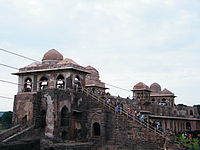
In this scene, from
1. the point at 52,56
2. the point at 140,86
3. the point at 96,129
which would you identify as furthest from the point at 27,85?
the point at 140,86

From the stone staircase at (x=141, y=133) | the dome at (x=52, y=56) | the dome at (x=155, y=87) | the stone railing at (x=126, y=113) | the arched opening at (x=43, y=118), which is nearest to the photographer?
the stone staircase at (x=141, y=133)

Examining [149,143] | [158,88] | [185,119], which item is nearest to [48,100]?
[149,143]

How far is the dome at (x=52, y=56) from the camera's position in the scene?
29.3m

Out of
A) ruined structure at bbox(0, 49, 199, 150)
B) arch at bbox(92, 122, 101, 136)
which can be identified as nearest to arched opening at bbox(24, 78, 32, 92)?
ruined structure at bbox(0, 49, 199, 150)

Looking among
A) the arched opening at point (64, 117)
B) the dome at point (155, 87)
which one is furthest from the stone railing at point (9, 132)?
the dome at point (155, 87)

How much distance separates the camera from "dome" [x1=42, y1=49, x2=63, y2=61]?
29.3 m

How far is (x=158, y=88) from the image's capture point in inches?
1954

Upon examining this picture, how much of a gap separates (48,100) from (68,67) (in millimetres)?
3704

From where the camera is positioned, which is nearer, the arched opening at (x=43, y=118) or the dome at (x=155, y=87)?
the arched opening at (x=43, y=118)

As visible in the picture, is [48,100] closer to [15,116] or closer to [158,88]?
[15,116]

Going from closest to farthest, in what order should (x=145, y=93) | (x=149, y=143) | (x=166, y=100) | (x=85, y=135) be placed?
1. (x=149, y=143)
2. (x=85, y=135)
3. (x=145, y=93)
4. (x=166, y=100)

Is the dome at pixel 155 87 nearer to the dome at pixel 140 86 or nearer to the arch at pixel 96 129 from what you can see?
the dome at pixel 140 86

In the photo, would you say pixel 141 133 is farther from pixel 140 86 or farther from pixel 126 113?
pixel 140 86

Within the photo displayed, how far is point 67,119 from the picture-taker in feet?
80.5
